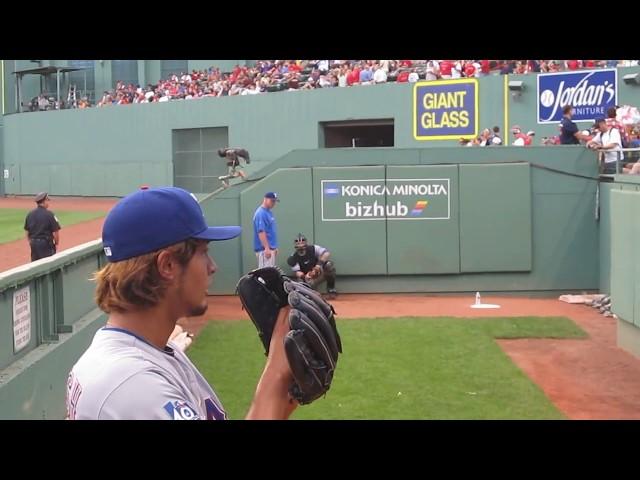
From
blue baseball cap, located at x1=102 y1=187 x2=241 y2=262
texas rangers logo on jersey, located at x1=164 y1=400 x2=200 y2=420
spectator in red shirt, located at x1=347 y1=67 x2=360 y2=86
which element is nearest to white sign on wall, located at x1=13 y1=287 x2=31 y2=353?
blue baseball cap, located at x1=102 y1=187 x2=241 y2=262

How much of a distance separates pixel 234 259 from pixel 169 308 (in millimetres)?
14175

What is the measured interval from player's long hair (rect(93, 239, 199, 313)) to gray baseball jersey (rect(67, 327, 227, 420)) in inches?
3.2

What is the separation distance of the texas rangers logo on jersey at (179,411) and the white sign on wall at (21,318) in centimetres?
463

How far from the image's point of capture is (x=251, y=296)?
2424 mm

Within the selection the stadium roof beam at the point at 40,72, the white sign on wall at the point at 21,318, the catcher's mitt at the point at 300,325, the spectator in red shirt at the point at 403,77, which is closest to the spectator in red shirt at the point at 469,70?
the spectator in red shirt at the point at 403,77

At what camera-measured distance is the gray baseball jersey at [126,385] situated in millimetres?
1866

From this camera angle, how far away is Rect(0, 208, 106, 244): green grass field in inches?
985

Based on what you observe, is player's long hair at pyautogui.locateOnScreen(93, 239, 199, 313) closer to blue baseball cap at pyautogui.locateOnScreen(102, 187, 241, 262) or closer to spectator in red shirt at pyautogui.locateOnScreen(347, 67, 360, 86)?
blue baseball cap at pyautogui.locateOnScreen(102, 187, 241, 262)

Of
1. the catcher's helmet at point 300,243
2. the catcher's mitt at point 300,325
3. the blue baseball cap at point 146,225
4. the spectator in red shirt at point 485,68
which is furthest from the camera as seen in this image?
the spectator in red shirt at point 485,68

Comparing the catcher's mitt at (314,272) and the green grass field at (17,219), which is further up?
the green grass field at (17,219)

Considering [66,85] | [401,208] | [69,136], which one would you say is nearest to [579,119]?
[401,208]

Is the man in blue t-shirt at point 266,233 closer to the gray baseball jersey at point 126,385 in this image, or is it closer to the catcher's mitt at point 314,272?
the catcher's mitt at point 314,272

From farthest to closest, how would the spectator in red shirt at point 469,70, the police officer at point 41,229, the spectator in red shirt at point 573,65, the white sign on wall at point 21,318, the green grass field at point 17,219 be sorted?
the green grass field at point 17,219, the spectator in red shirt at point 469,70, the spectator in red shirt at point 573,65, the police officer at point 41,229, the white sign on wall at point 21,318

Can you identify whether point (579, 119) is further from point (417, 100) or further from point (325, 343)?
point (325, 343)
